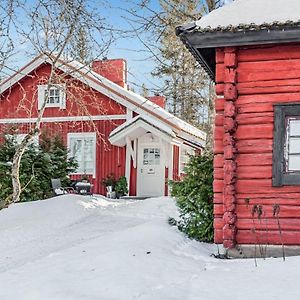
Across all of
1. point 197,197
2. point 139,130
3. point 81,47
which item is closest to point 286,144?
point 197,197

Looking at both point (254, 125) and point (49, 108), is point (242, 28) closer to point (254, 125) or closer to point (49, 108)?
point (254, 125)

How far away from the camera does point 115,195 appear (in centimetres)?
2017

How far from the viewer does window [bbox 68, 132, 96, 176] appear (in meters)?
21.2

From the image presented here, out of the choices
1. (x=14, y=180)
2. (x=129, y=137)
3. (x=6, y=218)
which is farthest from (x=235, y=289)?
(x=129, y=137)

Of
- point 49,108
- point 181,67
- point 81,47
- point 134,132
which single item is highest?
point 181,67

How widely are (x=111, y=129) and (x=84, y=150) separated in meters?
1.53

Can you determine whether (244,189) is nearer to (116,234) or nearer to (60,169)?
(116,234)

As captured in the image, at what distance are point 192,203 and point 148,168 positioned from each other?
11.0 m

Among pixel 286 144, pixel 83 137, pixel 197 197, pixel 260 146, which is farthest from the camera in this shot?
pixel 83 137

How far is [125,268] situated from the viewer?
Result: 6.61 m

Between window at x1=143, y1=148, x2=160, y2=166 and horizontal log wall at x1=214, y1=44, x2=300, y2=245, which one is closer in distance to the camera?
horizontal log wall at x1=214, y1=44, x2=300, y2=245

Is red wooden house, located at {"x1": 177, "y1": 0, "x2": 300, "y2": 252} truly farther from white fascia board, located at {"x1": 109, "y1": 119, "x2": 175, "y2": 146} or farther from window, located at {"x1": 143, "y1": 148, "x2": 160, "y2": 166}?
window, located at {"x1": 143, "y1": 148, "x2": 160, "y2": 166}

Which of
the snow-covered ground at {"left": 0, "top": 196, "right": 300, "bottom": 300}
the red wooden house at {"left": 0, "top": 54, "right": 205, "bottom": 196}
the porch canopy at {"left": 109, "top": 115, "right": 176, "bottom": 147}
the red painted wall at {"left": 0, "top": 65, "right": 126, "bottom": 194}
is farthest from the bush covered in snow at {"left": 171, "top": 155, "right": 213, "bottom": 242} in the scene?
the red painted wall at {"left": 0, "top": 65, "right": 126, "bottom": 194}

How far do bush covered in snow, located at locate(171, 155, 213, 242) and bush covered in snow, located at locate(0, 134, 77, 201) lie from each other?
7037 millimetres
